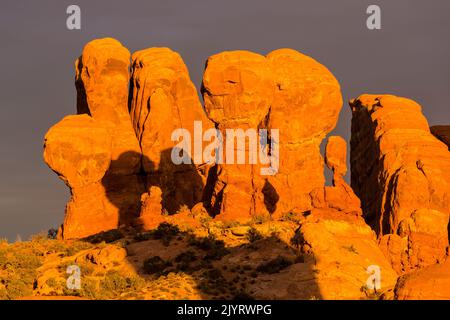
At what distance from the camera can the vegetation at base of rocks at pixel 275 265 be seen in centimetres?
3994

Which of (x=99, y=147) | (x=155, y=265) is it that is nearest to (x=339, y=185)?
(x=155, y=265)

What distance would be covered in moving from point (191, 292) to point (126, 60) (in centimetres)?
4156

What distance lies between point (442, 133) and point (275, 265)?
109ft

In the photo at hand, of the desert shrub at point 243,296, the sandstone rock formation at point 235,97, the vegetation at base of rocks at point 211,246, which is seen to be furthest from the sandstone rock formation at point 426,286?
the sandstone rock formation at point 235,97

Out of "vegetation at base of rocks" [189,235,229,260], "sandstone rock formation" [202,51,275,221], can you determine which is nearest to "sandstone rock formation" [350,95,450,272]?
"sandstone rock formation" [202,51,275,221]

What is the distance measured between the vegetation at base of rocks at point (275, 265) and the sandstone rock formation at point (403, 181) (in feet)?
40.3

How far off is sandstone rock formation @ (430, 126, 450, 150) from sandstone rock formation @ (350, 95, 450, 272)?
278 centimetres

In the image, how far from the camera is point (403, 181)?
57938 millimetres

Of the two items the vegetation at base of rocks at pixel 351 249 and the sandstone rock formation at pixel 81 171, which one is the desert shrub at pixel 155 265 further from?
the sandstone rock formation at pixel 81 171

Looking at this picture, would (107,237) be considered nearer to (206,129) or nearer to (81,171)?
(81,171)

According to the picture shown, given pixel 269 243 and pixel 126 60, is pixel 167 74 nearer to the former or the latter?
pixel 126 60

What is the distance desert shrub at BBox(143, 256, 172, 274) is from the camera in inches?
1735

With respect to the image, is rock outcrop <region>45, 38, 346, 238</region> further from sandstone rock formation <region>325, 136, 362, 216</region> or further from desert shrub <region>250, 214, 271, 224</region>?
desert shrub <region>250, 214, 271, 224</region>

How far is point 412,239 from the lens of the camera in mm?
53469
